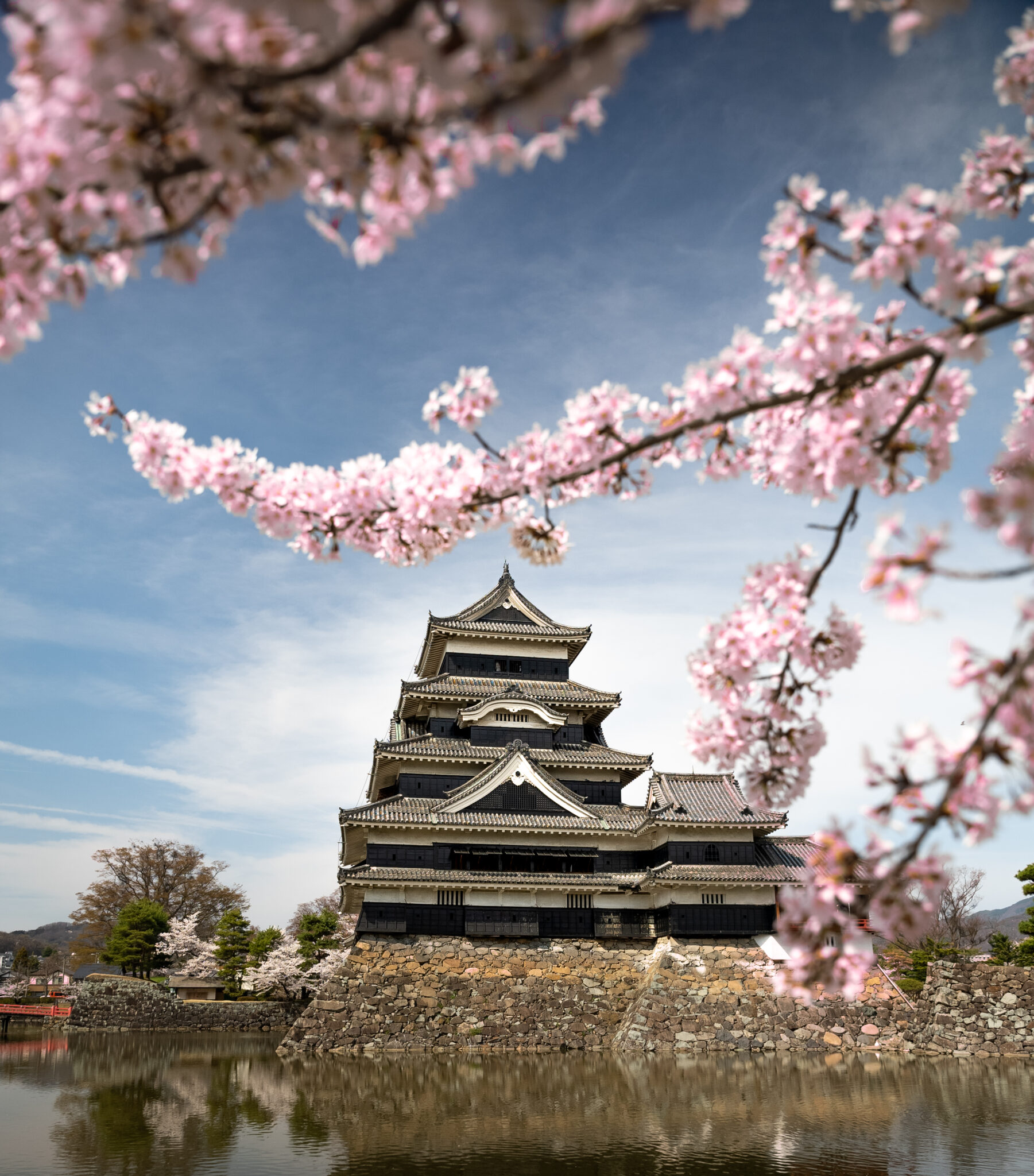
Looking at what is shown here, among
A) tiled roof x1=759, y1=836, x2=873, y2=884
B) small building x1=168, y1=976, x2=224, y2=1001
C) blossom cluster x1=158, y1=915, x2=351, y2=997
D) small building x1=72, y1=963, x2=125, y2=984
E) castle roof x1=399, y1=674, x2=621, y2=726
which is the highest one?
castle roof x1=399, y1=674, x2=621, y2=726

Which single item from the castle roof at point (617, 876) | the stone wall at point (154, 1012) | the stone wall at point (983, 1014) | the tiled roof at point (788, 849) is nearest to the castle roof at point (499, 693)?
the castle roof at point (617, 876)

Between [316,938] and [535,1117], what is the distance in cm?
2524

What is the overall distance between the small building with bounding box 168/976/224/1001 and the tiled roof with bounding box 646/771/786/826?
2580 centimetres

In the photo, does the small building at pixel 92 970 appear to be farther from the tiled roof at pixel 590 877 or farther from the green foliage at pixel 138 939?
the tiled roof at pixel 590 877

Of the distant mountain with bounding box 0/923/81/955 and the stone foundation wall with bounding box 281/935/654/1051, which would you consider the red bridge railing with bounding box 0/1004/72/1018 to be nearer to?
the stone foundation wall with bounding box 281/935/654/1051

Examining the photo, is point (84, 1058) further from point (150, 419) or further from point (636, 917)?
point (150, 419)

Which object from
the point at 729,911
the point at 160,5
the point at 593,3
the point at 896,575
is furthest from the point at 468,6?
the point at 729,911

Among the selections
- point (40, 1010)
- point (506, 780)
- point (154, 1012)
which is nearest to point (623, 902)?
point (506, 780)

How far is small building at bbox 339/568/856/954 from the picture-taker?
23516 millimetres

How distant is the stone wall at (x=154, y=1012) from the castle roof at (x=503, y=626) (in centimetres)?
1789

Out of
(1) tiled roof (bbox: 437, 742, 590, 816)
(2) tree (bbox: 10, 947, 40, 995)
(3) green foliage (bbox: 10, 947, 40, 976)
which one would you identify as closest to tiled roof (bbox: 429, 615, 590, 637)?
(1) tiled roof (bbox: 437, 742, 590, 816)

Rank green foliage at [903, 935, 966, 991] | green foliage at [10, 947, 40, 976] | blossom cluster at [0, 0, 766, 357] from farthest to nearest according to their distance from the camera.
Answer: green foliage at [10, 947, 40, 976] < green foliage at [903, 935, 966, 991] < blossom cluster at [0, 0, 766, 357]

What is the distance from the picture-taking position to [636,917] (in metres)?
24.8

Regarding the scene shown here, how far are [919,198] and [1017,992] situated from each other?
79.9ft
